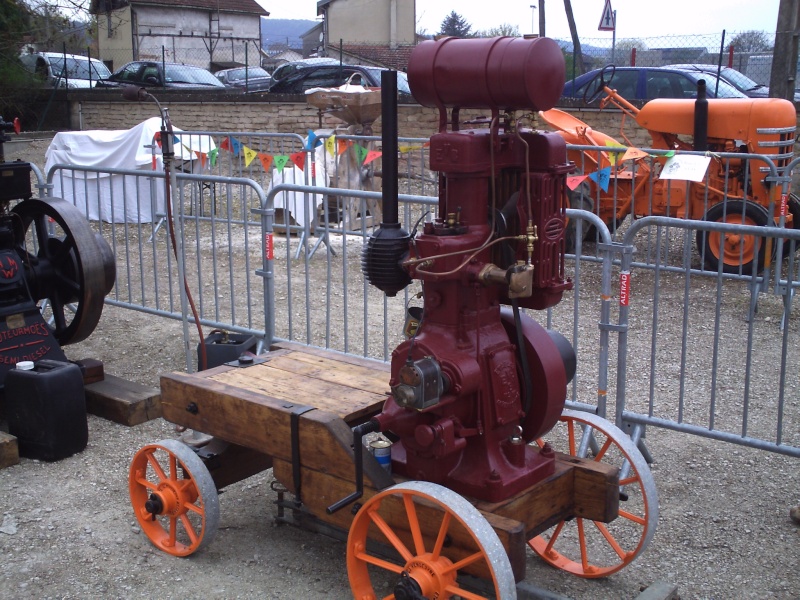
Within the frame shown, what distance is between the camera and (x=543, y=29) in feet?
68.8

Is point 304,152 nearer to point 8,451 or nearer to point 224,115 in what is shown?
point 8,451

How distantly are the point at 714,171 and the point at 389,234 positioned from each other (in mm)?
6155

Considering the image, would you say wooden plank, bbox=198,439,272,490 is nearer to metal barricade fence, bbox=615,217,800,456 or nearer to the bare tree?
metal barricade fence, bbox=615,217,800,456

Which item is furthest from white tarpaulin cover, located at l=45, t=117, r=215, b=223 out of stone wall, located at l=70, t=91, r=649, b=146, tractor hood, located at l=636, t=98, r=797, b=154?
tractor hood, located at l=636, t=98, r=797, b=154

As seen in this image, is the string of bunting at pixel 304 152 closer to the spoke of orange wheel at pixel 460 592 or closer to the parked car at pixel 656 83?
the parked car at pixel 656 83

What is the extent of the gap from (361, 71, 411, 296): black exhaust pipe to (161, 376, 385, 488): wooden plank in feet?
1.74

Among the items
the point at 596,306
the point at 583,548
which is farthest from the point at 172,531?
the point at 596,306

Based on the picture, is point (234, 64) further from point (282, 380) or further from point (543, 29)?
point (282, 380)

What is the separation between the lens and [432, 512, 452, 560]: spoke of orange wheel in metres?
2.62

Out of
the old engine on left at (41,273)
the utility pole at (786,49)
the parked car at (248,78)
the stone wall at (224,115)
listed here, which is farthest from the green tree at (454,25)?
the old engine on left at (41,273)

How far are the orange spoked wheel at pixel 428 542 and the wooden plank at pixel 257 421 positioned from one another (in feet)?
0.54

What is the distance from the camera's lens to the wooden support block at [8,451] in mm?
4273

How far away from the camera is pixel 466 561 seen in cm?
260

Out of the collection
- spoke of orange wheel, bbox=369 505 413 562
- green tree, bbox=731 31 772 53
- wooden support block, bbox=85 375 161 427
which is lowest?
wooden support block, bbox=85 375 161 427
